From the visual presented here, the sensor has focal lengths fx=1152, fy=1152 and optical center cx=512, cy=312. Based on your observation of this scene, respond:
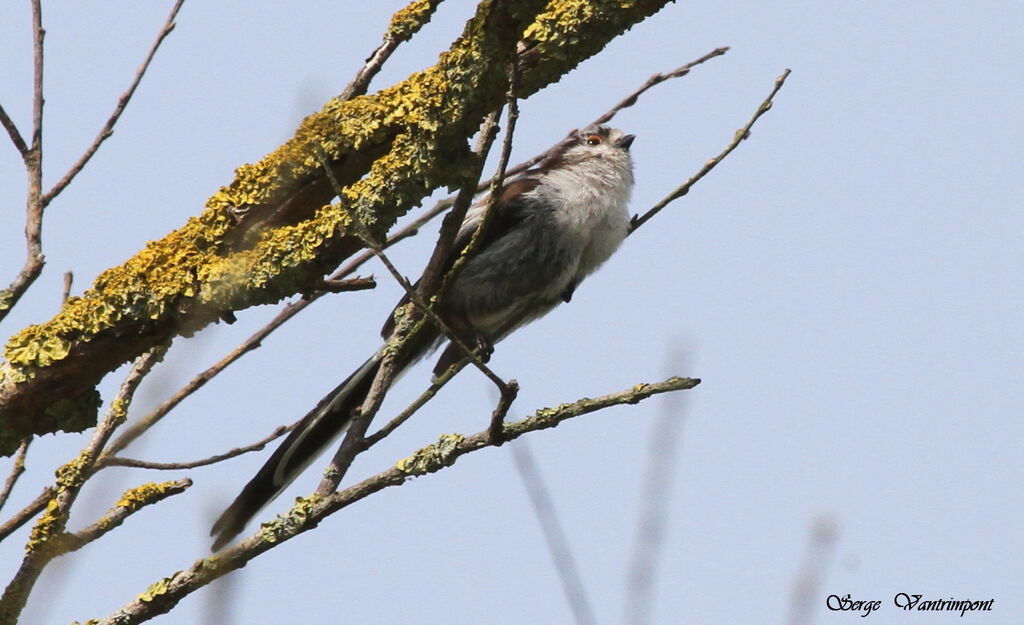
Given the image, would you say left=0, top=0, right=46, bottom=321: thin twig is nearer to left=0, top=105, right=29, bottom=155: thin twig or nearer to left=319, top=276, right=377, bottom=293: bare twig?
left=0, top=105, right=29, bottom=155: thin twig

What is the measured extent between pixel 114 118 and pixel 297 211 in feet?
2.12

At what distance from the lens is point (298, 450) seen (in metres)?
3.89

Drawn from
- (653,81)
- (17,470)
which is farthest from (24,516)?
(653,81)

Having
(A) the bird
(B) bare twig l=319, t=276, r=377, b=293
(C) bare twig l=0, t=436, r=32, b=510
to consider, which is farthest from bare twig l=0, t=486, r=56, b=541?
(A) the bird

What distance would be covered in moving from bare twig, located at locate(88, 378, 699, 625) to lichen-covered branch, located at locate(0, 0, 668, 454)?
18.6 inches

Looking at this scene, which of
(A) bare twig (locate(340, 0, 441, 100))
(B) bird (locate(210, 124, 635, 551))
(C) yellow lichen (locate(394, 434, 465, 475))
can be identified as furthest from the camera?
(B) bird (locate(210, 124, 635, 551))

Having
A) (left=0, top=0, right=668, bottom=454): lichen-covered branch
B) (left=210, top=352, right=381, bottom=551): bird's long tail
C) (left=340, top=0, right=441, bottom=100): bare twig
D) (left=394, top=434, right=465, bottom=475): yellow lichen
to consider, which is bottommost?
(left=394, top=434, right=465, bottom=475): yellow lichen

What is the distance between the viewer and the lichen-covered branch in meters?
2.63

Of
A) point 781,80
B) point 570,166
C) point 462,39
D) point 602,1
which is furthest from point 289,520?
point 570,166

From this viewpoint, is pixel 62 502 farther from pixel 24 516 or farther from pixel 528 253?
pixel 528 253

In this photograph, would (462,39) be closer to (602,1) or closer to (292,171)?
(602,1)

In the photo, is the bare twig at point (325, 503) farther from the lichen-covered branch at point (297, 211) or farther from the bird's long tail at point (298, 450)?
the bird's long tail at point (298, 450)

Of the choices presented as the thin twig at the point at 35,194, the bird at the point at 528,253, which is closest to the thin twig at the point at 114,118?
the thin twig at the point at 35,194

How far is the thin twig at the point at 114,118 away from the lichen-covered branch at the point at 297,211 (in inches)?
14.7
